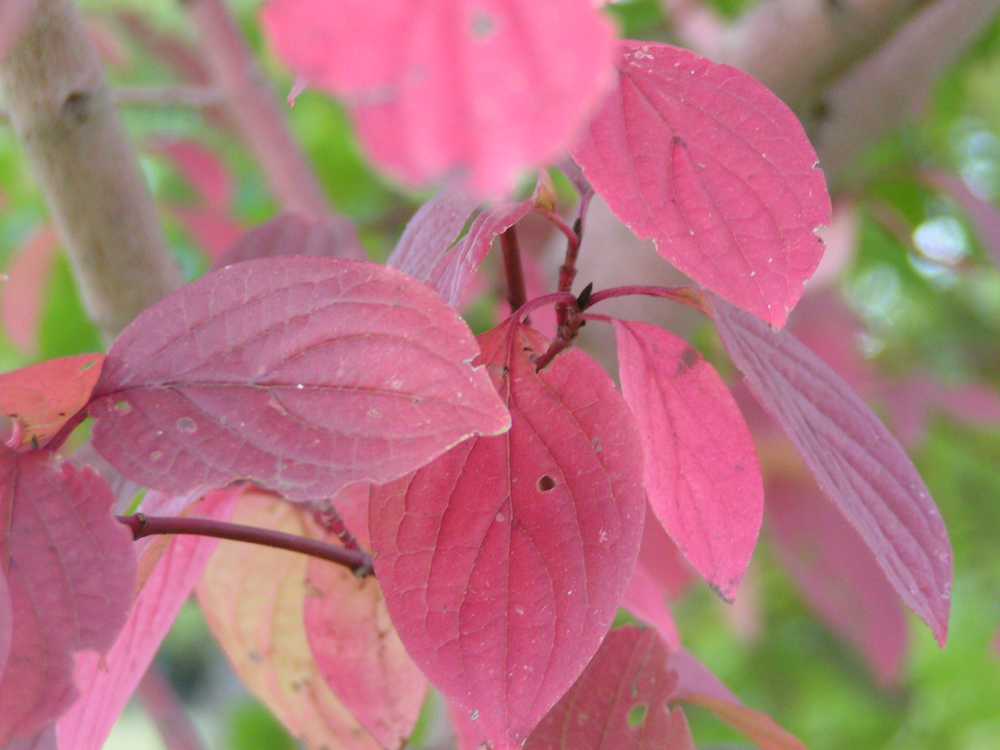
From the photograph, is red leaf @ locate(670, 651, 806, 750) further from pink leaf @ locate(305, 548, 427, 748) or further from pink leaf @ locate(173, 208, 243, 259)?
pink leaf @ locate(173, 208, 243, 259)

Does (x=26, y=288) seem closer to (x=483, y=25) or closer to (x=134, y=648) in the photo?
(x=134, y=648)

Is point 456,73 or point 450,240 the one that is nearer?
point 456,73

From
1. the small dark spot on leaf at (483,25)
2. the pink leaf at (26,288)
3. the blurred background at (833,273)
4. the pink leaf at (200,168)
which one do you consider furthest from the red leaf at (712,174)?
the pink leaf at (200,168)

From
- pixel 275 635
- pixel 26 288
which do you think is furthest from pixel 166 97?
pixel 275 635

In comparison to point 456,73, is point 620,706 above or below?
below

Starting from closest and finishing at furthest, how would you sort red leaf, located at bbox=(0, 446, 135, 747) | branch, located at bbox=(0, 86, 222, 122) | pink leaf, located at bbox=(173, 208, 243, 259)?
red leaf, located at bbox=(0, 446, 135, 747), branch, located at bbox=(0, 86, 222, 122), pink leaf, located at bbox=(173, 208, 243, 259)

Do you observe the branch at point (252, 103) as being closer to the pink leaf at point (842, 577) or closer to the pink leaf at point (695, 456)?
the pink leaf at point (842, 577)

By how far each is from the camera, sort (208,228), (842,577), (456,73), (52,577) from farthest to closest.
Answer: (208,228), (842,577), (52,577), (456,73)

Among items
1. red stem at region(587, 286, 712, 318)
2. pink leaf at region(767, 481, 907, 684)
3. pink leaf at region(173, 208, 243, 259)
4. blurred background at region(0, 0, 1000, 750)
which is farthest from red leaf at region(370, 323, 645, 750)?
pink leaf at region(173, 208, 243, 259)
